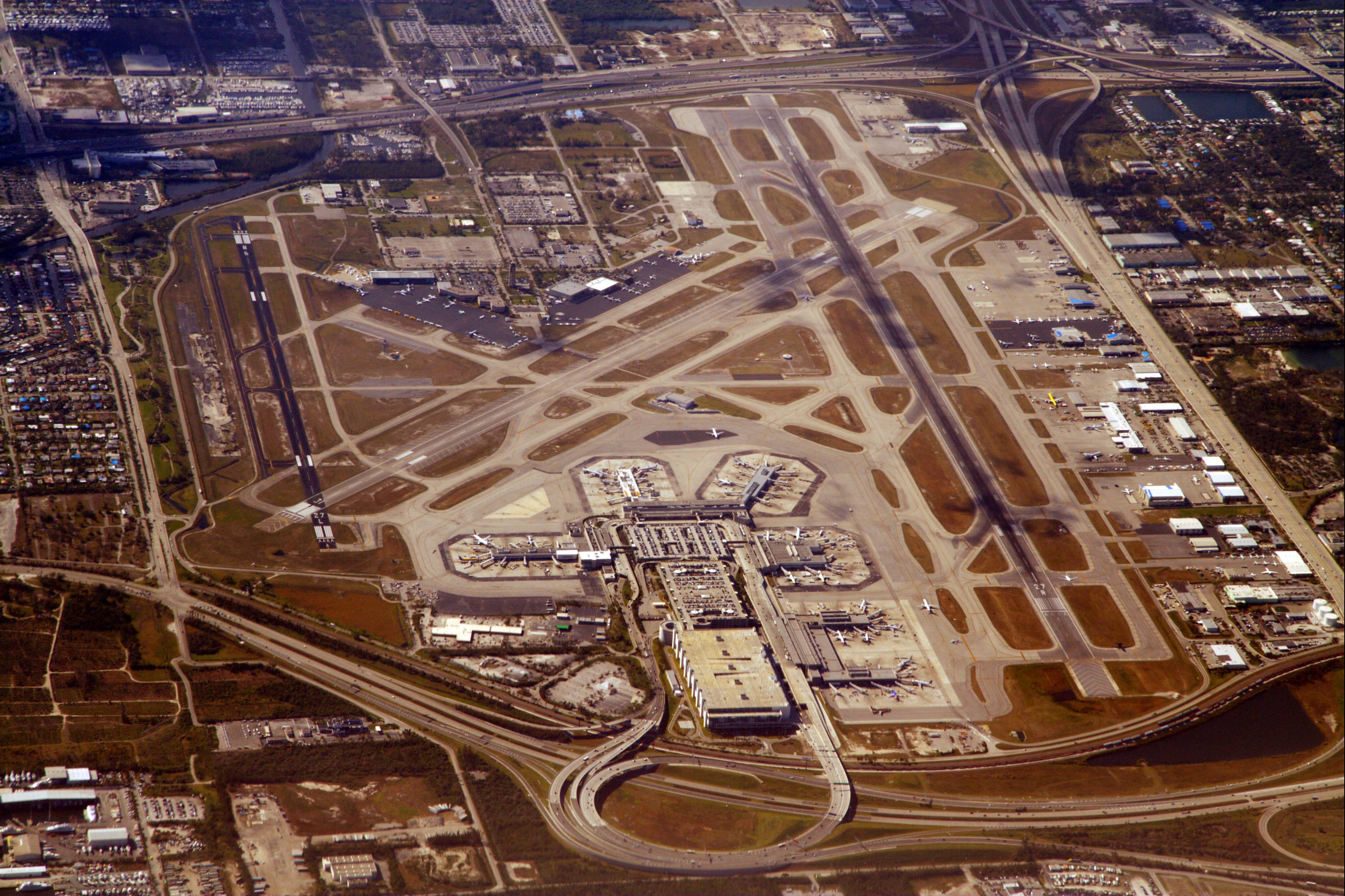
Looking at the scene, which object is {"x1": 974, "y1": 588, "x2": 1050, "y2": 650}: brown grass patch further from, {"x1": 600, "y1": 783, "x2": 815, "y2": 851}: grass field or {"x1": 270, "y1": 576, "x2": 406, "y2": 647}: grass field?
{"x1": 270, "y1": 576, "x2": 406, "y2": 647}: grass field

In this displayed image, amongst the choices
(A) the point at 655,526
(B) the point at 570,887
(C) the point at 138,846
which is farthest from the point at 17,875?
(A) the point at 655,526

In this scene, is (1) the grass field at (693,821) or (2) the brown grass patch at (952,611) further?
(2) the brown grass patch at (952,611)

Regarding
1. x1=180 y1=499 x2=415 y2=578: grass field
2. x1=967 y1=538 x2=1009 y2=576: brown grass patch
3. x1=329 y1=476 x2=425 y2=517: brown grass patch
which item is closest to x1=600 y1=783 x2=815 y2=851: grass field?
x1=180 y1=499 x2=415 y2=578: grass field

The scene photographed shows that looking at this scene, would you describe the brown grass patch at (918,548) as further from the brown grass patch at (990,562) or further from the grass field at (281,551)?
the grass field at (281,551)

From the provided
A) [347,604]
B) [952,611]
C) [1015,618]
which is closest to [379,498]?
[347,604]

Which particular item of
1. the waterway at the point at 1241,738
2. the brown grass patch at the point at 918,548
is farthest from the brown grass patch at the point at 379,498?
the waterway at the point at 1241,738

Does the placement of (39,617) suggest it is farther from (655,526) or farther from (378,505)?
(655,526)
